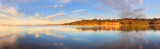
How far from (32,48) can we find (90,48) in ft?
20.0

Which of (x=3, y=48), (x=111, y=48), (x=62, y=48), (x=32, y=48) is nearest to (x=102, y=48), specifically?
(x=111, y=48)

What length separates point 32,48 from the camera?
10.1 m

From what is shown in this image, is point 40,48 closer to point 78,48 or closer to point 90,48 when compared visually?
point 78,48

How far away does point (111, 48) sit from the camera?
1000cm

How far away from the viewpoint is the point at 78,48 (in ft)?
32.6

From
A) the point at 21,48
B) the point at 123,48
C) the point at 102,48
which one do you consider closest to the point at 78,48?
the point at 102,48

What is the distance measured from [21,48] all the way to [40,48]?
2.07 metres

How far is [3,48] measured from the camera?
1009 cm

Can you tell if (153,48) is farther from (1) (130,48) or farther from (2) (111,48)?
(2) (111,48)

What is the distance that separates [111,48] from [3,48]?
1135cm

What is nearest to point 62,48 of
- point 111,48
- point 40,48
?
point 40,48

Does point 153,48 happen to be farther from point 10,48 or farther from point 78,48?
point 10,48

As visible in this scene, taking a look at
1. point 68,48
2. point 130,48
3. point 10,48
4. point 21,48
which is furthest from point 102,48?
point 10,48

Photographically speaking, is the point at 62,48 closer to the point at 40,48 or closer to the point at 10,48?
the point at 40,48
